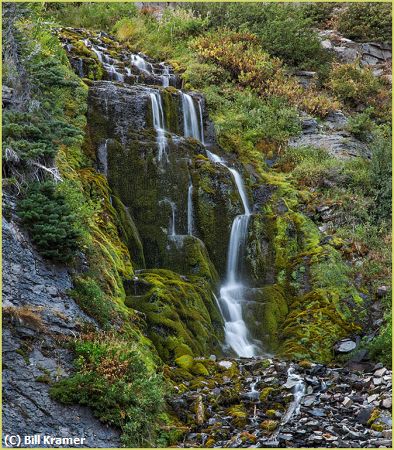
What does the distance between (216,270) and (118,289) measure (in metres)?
4.00

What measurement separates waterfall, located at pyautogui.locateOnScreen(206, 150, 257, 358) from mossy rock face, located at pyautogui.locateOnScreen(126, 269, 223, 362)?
17.0 inches

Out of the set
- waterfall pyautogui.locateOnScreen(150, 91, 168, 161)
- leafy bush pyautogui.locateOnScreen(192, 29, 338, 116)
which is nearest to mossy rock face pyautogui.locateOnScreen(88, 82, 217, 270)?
waterfall pyautogui.locateOnScreen(150, 91, 168, 161)

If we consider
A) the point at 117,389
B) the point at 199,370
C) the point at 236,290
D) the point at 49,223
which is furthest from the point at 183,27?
the point at 117,389

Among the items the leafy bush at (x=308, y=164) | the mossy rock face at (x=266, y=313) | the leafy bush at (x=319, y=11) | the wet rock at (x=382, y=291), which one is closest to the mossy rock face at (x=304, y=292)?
the mossy rock face at (x=266, y=313)

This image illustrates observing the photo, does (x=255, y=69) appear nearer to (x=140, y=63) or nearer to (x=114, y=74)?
(x=140, y=63)

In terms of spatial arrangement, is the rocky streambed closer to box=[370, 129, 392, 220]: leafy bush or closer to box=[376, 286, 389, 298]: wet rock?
box=[376, 286, 389, 298]: wet rock

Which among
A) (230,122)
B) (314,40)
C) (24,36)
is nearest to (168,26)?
(314,40)

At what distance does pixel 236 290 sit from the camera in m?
13.4

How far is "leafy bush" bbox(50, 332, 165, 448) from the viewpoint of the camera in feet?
23.6

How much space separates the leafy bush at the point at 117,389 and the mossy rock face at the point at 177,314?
206cm

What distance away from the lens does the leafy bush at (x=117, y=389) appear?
719 cm

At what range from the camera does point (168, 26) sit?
25.1 meters

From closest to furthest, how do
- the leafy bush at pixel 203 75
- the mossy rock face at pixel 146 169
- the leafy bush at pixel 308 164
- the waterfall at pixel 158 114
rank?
the mossy rock face at pixel 146 169
the waterfall at pixel 158 114
the leafy bush at pixel 308 164
the leafy bush at pixel 203 75

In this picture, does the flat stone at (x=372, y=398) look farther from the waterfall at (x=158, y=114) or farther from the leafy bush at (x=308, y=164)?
the waterfall at (x=158, y=114)
